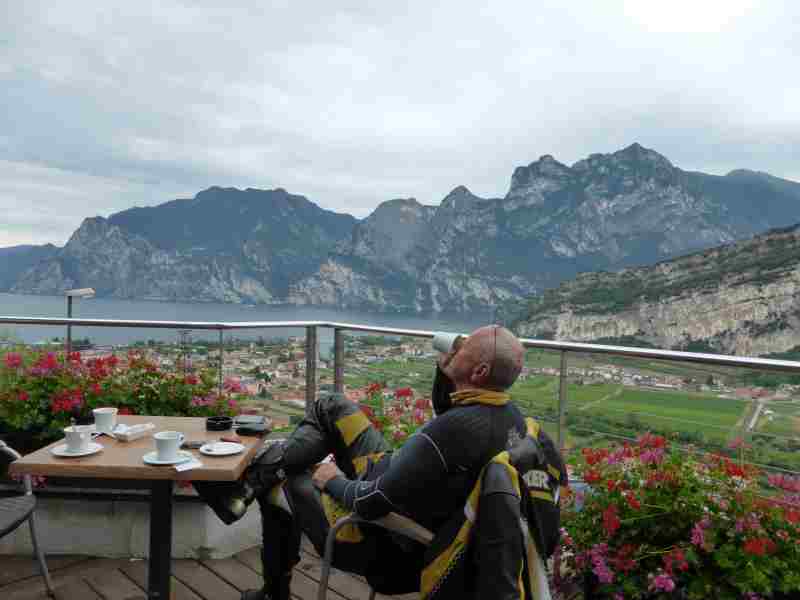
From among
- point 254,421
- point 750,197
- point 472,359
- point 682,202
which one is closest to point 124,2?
point 254,421

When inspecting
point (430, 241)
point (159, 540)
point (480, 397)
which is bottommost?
point (159, 540)

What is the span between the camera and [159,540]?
221cm


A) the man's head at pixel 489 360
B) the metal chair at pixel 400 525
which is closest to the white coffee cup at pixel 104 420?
the metal chair at pixel 400 525

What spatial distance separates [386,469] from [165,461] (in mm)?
811

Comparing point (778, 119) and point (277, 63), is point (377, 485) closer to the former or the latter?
point (277, 63)

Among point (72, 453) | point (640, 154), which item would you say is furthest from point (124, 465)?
point (640, 154)

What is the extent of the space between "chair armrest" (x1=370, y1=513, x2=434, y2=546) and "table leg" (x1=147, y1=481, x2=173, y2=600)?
40.4 inches

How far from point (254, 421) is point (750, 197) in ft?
506

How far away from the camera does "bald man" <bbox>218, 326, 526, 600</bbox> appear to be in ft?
5.04

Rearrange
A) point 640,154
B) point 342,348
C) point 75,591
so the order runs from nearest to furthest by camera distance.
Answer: point 75,591
point 342,348
point 640,154

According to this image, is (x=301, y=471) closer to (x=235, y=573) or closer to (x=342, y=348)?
(x=235, y=573)

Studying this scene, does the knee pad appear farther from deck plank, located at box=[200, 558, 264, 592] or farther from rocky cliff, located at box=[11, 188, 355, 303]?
rocky cliff, located at box=[11, 188, 355, 303]

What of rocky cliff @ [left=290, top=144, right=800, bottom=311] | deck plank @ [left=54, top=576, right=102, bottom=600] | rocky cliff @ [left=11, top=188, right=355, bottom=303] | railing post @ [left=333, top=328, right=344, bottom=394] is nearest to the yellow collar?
deck plank @ [left=54, top=576, right=102, bottom=600]

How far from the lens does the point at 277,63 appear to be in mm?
7957
